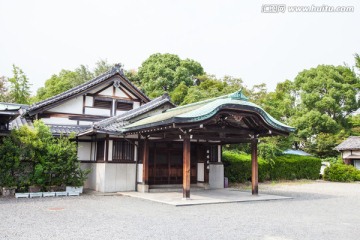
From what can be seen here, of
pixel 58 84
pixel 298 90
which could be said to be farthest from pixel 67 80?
pixel 298 90

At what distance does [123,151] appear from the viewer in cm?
1580

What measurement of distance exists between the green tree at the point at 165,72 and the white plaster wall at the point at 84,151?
20.5 m

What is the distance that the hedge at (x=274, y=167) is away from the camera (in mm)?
21328

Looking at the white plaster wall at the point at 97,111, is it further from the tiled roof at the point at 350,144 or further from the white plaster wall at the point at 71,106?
the tiled roof at the point at 350,144

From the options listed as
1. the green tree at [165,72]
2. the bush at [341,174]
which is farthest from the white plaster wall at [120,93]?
the bush at [341,174]

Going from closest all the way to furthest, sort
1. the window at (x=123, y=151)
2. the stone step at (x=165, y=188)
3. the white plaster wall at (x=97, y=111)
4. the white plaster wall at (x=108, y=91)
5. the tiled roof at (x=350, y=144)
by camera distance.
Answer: the window at (x=123, y=151)
the stone step at (x=165, y=188)
the white plaster wall at (x=97, y=111)
the white plaster wall at (x=108, y=91)
the tiled roof at (x=350, y=144)

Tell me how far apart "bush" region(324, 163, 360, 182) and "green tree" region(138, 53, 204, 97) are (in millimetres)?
19037

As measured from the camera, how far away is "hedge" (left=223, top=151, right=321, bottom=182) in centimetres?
2133

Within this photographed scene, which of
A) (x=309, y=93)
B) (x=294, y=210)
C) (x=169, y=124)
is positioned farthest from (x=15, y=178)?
(x=309, y=93)

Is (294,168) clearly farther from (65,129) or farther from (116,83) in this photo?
(65,129)

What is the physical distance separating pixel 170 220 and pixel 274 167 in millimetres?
16751

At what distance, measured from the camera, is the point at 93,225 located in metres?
7.91

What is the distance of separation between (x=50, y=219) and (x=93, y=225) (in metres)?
1.47

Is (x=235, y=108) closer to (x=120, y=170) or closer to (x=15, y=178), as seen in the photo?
(x=120, y=170)
